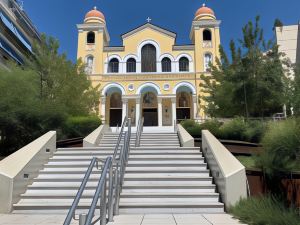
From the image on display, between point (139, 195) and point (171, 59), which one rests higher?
point (171, 59)

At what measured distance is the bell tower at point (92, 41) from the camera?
3762 centimetres

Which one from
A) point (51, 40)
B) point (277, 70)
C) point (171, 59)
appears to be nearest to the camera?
point (277, 70)

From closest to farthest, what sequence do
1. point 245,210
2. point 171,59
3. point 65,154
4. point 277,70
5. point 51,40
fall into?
point 245,210 < point 65,154 < point 277,70 < point 51,40 < point 171,59

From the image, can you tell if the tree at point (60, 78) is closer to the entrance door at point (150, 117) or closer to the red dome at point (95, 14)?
the entrance door at point (150, 117)

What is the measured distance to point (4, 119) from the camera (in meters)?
12.1

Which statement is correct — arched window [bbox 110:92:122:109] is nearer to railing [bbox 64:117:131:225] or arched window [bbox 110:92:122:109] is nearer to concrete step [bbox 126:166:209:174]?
concrete step [bbox 126:166:209:174]

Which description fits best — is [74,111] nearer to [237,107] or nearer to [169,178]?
[237,107]

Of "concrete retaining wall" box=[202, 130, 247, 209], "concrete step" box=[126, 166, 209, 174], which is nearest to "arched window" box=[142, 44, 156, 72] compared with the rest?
"concrete step" box=[126, 166, 209, 174]

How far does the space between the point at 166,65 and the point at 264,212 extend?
109 feet

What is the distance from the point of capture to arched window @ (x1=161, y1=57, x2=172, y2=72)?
124 ft

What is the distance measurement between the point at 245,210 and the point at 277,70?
12719 mm

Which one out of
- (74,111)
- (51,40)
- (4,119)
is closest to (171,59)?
(51,40)

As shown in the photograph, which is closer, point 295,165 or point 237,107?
point 295,165

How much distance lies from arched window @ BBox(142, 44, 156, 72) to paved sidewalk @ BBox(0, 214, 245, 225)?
3198 cm
